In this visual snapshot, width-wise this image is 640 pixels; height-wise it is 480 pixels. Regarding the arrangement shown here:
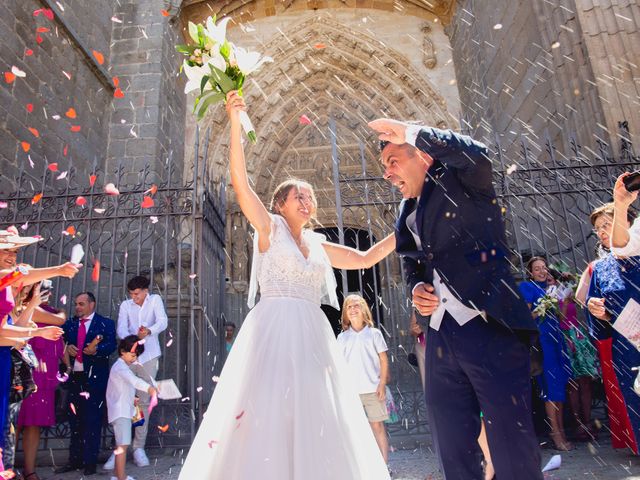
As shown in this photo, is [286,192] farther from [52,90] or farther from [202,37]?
[52,90]

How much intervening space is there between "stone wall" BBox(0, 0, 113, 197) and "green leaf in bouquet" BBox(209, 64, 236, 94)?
15.2 feet

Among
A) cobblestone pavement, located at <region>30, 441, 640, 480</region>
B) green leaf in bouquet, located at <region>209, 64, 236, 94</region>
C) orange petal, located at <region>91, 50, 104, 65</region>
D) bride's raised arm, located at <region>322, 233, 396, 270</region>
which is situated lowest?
cobblestone pavement, located at <region>30, 441, 640, 480</region>

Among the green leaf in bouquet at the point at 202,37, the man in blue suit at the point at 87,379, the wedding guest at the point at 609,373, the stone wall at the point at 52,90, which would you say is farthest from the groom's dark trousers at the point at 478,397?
the stone wall at the point at 52,90

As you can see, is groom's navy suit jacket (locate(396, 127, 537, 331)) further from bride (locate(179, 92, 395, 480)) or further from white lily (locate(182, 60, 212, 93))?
white lily (locate(182, 60, 212, 93))

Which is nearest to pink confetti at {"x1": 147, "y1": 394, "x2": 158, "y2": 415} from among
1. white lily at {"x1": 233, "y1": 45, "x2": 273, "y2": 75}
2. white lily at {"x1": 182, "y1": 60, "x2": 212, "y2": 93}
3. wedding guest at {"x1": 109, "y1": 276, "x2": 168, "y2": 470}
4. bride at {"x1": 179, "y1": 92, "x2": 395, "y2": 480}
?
wedding guest at {"x1": 109, "y1": 276, "x2": 168, "y2": 470}

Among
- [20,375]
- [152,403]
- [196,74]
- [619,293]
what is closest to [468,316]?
[196,74]

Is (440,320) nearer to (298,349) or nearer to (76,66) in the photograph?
(298,349)

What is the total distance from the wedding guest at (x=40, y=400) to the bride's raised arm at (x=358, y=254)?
10.1ft

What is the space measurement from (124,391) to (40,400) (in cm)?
73

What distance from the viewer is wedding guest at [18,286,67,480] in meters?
4.35

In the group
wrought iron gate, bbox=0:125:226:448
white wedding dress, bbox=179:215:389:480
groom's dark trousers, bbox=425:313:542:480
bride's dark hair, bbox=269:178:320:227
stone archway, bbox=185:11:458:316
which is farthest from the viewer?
stone archway, bbox=185:11:458:316

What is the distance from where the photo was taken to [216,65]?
8.23 ft

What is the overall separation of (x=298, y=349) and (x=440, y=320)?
735 mm

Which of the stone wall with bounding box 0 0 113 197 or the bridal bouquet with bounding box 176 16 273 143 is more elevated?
the stone wall with bounding box 0 0 113 197
